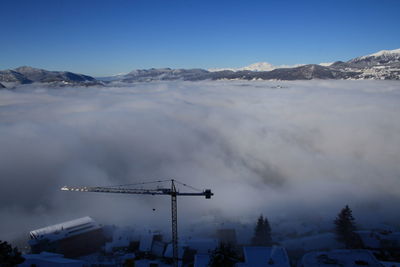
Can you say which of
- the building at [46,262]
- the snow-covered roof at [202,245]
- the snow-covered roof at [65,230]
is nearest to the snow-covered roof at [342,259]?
the snow-covered roof at [202,245]

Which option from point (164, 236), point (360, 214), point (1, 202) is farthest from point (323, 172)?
point (1, 202)

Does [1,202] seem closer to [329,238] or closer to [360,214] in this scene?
[329,238]

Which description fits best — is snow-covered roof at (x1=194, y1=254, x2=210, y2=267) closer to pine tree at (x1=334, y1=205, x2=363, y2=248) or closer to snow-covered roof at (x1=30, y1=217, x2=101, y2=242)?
snow-covered roof at (x1=30, y1=217, x2=101, y2=242)

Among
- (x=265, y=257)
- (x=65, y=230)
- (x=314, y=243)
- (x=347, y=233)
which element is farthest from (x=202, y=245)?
(x=65, y=230)

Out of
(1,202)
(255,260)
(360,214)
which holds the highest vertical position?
(255,260)

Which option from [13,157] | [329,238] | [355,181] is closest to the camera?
[329,238]

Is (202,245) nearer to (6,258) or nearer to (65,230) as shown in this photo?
(65,230)
